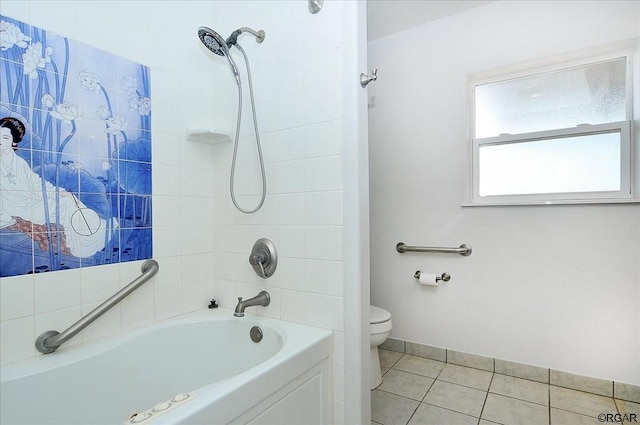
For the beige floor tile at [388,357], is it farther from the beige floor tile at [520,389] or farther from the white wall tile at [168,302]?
the white wall tile at [168,302]

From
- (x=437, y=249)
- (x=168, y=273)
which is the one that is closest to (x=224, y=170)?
(x=168, y=273)

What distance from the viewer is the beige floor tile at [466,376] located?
2.01m

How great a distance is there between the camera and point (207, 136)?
67.1 inches

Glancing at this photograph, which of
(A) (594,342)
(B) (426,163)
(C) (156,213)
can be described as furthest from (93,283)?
(A) (594,342)

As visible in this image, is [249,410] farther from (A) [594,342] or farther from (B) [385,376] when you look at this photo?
(A) [594,342]

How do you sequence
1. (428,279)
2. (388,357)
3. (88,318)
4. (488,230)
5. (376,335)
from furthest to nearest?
(388,357)
(428,279)
(488,230)
(376,335)
(88,318)

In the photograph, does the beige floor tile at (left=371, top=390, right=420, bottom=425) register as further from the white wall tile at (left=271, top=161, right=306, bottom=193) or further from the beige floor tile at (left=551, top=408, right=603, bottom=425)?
the white wall tile at (left=271, top=161, right=306, bottom=193)

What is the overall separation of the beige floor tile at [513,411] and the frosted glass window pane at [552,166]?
1.25 metres

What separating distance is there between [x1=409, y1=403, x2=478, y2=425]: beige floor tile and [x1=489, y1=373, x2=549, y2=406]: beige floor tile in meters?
0.37

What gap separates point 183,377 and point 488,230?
199 cm

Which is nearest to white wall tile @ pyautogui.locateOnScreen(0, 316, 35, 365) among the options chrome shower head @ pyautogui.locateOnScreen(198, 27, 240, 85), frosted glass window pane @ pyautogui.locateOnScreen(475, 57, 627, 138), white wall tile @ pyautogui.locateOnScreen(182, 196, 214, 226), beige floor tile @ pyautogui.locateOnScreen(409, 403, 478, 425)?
white wall tile @ pyautogui.locateOnScreen(182, 196, 214, 226)

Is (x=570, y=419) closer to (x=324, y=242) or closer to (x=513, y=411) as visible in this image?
(x=513, y=411)

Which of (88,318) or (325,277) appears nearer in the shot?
(88,318)

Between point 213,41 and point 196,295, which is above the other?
point 213,41
